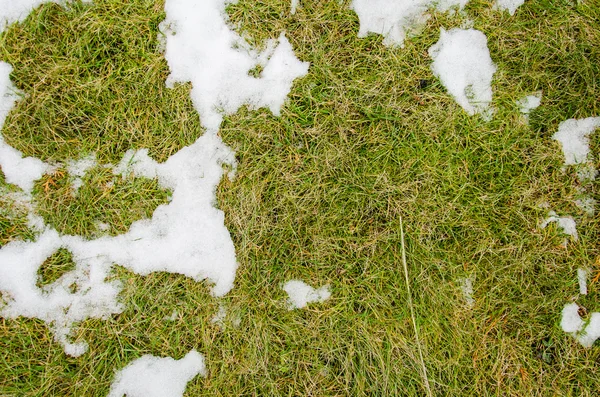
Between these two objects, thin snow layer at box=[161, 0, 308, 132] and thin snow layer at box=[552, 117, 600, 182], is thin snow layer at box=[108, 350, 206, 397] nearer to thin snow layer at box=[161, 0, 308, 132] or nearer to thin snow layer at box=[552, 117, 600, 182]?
thin snow layer at box=[161, 0, 308, 132]

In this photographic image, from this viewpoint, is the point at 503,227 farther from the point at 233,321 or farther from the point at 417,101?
the point at 233,321

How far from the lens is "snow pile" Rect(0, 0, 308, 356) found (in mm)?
1637

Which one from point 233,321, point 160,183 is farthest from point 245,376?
point 160,183

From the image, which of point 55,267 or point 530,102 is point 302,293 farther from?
Result: point 530,102

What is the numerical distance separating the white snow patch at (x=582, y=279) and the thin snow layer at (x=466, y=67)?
816 millimetres

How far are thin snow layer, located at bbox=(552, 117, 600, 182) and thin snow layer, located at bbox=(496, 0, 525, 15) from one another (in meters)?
0.57

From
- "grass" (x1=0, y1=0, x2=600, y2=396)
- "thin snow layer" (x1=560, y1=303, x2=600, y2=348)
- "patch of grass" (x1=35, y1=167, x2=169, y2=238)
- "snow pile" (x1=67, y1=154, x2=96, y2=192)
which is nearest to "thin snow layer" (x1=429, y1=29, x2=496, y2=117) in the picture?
"grass" (x1=0, y1=0, x2=600, y2=396)

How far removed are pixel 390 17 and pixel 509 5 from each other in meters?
0.55

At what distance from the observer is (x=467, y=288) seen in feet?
5.54

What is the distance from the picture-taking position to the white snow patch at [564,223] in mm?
1710

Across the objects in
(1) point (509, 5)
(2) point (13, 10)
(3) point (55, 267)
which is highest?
(1) point (509, 5)

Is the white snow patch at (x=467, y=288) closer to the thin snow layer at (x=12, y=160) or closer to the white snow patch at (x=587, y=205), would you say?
the white snow patch at (x=587, y=205)

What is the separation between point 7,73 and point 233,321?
1.46m


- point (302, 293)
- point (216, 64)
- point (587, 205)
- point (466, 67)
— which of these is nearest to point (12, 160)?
point (216, 64)
